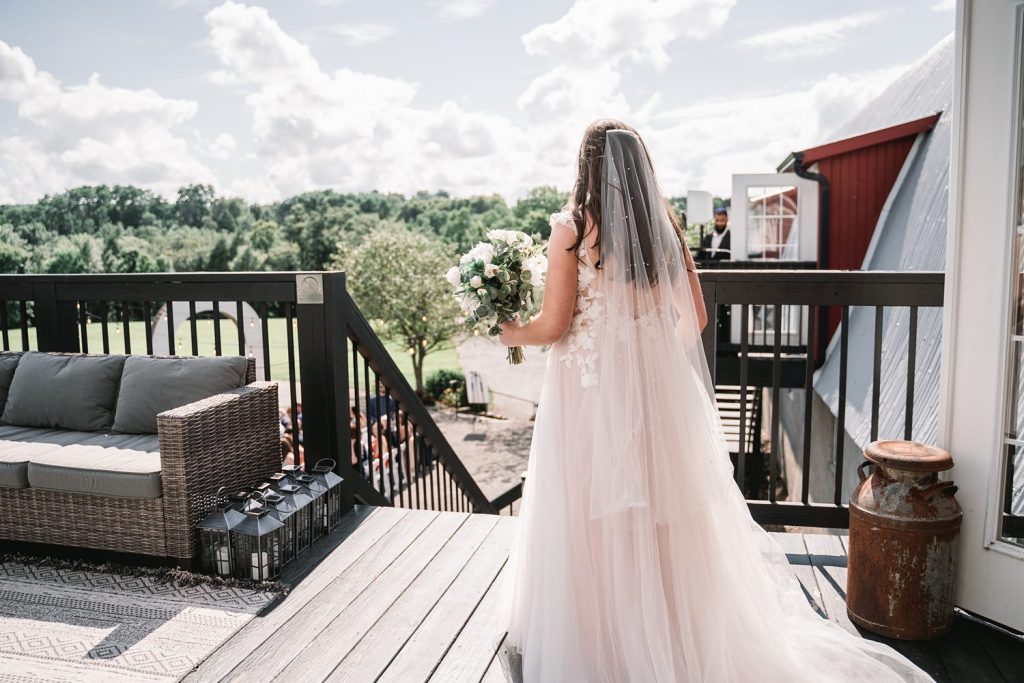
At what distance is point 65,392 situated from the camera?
3559 mm

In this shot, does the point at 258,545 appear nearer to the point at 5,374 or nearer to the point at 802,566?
the point at 5,374

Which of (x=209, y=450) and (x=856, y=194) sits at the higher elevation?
(x=856, y=194)

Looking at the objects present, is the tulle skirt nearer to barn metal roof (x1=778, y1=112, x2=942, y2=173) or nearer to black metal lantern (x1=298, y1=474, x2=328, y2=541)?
black metal lantern (x1=298, y1=474, x2=328, y2=541)

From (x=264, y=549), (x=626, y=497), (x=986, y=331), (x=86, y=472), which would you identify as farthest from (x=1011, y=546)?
(x=86, y=472)

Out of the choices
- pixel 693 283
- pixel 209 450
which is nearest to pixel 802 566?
pixel 693 283

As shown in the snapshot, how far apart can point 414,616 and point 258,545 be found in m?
0.73

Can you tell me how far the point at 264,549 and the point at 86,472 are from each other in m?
0.81

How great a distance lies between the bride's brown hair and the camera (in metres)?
2.12

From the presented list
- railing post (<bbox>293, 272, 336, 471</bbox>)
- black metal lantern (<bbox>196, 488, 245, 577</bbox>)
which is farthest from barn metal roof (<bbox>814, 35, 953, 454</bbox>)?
black metal lantern (<bbox>196, 488, 245, 577</bbox>)

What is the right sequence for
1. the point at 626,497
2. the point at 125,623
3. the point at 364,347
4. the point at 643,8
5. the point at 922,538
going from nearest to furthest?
1. the point at 626,497
2. the point at 922,538
3. the point at 125,623
4. the point at 364,347
5. the point at 643,8

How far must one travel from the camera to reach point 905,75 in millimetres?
10852

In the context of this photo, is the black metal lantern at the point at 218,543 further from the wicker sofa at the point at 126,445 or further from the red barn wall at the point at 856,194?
the red barn wall at the point at 856,194

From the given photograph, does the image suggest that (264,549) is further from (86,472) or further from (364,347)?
(364,347)

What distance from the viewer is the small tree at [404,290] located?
81.2 ft
